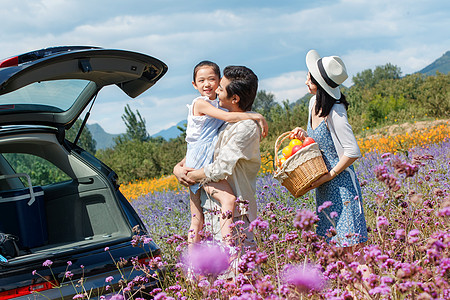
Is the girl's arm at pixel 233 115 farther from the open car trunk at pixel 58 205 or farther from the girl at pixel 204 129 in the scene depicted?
the open car trunk at pixel 58 205

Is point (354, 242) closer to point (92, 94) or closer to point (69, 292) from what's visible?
point (69, 292)

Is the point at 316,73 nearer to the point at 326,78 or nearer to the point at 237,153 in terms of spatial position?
the point at 326,78

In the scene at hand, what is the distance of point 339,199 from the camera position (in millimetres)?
3080

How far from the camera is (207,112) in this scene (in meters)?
3.16

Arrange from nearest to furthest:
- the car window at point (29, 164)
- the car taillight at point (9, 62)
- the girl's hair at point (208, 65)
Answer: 1. the car taillight at point (9, 62)
2. the girl's hair at point (208, 65)
3. the car window at point (29, 164)

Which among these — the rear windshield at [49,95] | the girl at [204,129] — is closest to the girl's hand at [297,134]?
the girl at [204,129]

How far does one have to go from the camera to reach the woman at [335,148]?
301cm

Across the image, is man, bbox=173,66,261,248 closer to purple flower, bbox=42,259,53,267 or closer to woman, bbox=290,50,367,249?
woman, bbox=290,50,367,249

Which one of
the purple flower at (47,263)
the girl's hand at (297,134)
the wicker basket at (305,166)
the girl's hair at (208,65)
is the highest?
the girl's hair at (208,65)

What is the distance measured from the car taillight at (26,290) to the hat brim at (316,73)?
7.05ft

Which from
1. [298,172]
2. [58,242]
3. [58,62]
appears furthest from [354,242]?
[58,242]

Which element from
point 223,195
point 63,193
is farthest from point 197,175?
point 63,193

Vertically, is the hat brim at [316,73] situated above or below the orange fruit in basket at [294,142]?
above

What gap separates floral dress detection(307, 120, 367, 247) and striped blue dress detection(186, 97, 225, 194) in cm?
71
